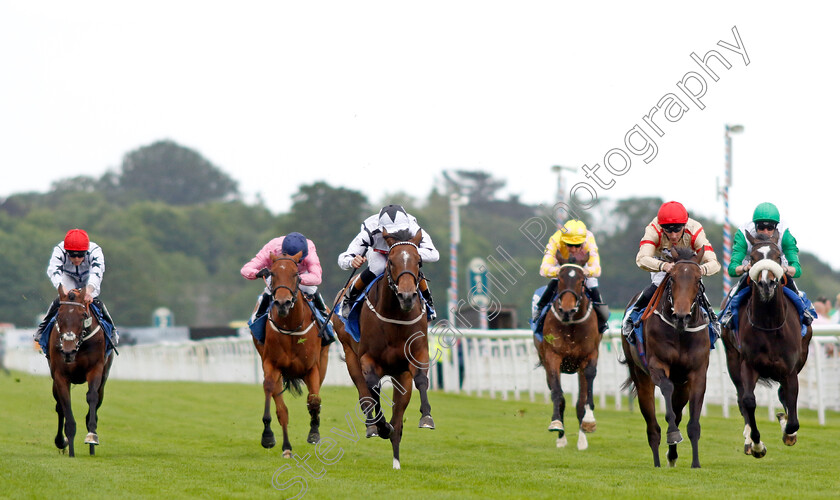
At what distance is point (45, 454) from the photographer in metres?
11.4

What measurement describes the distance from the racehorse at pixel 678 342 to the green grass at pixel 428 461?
38 cm

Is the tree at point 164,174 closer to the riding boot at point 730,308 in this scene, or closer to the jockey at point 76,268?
the jockey at point 76,268

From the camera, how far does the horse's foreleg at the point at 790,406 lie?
32.4 feet

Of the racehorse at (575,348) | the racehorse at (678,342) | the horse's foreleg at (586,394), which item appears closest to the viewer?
the racehorse at (678,342)

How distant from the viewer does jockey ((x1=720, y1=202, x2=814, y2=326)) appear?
10.1 metres

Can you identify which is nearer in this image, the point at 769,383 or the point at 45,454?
the point at 769,383

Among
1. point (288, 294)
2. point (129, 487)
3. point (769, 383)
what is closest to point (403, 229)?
point (288, 294)

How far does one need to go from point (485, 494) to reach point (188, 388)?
1947cm

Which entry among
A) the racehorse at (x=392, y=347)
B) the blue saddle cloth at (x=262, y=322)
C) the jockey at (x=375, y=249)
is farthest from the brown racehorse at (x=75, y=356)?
the racehorse at (x=392, y=347)

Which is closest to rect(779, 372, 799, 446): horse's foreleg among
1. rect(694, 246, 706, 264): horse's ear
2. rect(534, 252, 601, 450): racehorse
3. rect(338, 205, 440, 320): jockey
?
rect(694, 246, 706, 264): horse's ear

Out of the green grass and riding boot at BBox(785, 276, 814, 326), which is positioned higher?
riding boot at BBox(785, 276, 814, 326)

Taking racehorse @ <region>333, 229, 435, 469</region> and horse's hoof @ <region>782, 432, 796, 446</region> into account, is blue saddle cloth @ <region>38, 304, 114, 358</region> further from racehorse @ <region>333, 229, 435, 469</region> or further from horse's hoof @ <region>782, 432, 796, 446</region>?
horse's hoof @ <region>782, 432, 796, 446</region>

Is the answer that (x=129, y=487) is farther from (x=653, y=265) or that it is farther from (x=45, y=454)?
(x=653, y=265)

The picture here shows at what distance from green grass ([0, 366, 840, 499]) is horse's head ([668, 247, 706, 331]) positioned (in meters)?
1.21
